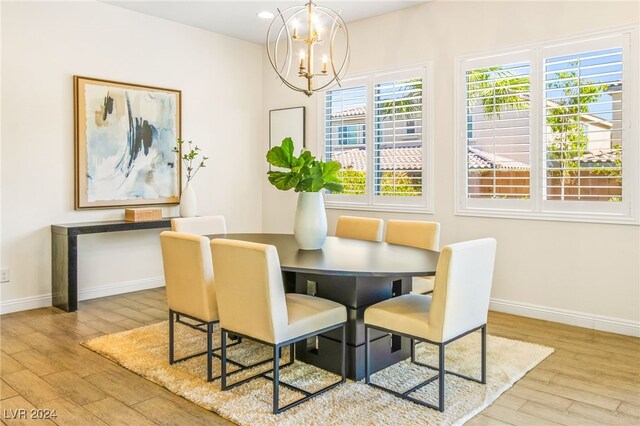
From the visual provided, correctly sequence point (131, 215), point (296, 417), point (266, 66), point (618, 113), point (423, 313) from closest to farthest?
point (296, 417), point (423, 313), point (618, 113), point (131, 215), point (266, 66)

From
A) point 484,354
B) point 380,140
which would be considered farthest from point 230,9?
point 484,354

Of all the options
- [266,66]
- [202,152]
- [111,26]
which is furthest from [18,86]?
[266,66]

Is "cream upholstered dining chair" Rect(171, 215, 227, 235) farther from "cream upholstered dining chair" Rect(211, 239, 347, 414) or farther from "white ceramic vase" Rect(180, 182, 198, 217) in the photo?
"cream upholstered dining chair" Rect(211, 239, 347, 414)

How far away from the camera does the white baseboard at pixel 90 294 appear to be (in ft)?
14.4

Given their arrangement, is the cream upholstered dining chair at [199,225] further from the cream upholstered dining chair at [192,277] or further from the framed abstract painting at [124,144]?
the framed abstract painting at [124,144]

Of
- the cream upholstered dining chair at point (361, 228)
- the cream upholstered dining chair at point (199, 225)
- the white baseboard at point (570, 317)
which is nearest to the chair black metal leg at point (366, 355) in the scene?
the cream upholstered dining chair at point (361, 228)

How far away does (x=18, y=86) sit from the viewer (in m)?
4.34

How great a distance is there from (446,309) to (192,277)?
1.43 m

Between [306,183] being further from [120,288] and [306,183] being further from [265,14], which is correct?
[120,288]

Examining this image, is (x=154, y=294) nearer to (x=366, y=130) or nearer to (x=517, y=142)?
(x=366, y=130)

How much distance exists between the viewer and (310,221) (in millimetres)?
3258

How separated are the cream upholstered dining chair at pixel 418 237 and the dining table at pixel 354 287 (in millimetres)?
308

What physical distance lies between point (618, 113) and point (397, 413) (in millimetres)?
2848

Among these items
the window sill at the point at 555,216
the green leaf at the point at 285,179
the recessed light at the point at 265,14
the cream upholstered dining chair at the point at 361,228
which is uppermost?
the recessed light at the point at 265,14
